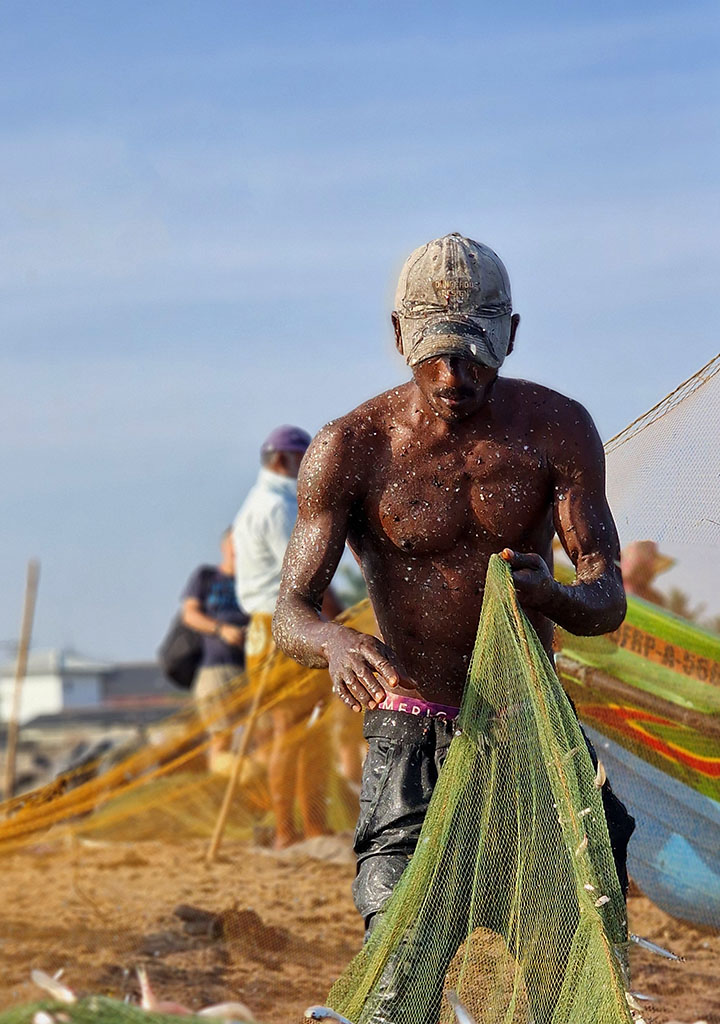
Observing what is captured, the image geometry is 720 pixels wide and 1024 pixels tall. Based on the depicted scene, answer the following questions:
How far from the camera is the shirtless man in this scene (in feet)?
10.6

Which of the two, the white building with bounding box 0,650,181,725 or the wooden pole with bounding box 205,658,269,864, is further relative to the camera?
the white building with bounding box 0,650,181,725

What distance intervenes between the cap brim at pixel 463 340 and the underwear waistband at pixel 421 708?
0.74 m

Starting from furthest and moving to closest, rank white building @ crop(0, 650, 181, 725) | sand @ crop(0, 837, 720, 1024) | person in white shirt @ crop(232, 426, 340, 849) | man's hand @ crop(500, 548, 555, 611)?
white building @ crop(0, 650, 181, 725), person in white shirt @ crop(232, 426, 340, 849), sand @ crop(0, 837, 720, 1024), man's hand @ crop(500, 548, 555, 611)

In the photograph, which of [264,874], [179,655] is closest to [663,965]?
[264,874]

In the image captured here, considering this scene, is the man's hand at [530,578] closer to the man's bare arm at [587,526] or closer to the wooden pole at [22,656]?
the man's bare arm at [587,526]

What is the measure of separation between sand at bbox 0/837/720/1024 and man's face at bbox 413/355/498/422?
226 cm

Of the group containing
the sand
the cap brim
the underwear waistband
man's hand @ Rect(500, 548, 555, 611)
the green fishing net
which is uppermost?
the cap brim

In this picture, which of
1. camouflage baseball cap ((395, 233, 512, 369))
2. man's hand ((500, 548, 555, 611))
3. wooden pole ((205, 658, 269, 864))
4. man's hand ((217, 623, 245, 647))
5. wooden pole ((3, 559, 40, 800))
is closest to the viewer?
man's hand ((500, 548, 555, 611))

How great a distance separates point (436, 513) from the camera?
3.36 m

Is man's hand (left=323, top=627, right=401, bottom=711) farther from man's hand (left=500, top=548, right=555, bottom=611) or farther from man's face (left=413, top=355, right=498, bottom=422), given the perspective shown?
man's face (left=413, top=355, right=498, bottom=422)

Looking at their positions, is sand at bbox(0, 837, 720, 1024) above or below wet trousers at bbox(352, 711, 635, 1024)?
below

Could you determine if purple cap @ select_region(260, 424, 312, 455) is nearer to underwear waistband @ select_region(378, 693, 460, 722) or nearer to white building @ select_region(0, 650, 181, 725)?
underwear waistband @ select_region(378, 693, 460, 722)

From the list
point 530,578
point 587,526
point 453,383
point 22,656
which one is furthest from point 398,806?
point 22,656

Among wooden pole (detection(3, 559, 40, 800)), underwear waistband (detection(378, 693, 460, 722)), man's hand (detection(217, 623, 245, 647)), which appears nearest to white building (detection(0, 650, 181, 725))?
wooden pole (detection(3, 559, 40, 800))
